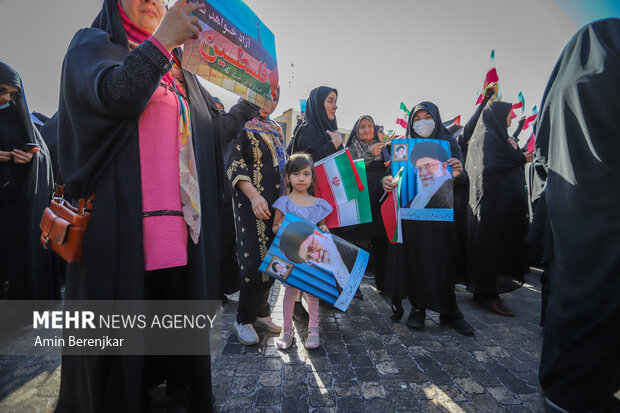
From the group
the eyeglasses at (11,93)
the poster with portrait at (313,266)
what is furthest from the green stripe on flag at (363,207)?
the eyeglasses at (11,93)

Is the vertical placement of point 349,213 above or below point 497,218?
above

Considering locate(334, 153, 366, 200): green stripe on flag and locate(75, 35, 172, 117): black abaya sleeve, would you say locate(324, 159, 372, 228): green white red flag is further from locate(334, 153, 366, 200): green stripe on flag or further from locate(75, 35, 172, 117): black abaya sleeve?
locate(75, 35, 172, 117): black abaya sleeve

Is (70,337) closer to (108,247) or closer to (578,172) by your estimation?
(108,247)

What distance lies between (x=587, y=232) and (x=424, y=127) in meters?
1.76

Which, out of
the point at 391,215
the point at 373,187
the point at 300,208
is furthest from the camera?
the point at 373,187

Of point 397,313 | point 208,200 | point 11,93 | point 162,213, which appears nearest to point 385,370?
point 397,313

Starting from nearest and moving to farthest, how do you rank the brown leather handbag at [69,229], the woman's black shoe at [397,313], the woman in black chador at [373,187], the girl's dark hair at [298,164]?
the brown leather handbag at [69,229] → the girl's dark hair at [298,164] → the woman's black shoe at [397,313] → the woman in black chador at [373,187]

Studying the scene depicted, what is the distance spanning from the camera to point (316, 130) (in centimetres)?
330

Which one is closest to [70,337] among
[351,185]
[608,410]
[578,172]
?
[351,185]

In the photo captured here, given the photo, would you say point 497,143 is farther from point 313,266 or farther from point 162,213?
point 162,213

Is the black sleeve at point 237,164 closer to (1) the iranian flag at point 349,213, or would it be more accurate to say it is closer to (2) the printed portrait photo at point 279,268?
(2) the printed portrait photo at point 279,268

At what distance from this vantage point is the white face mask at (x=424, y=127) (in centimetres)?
298

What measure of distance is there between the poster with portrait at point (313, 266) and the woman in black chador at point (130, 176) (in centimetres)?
71

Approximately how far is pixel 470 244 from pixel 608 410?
2.08 meters
